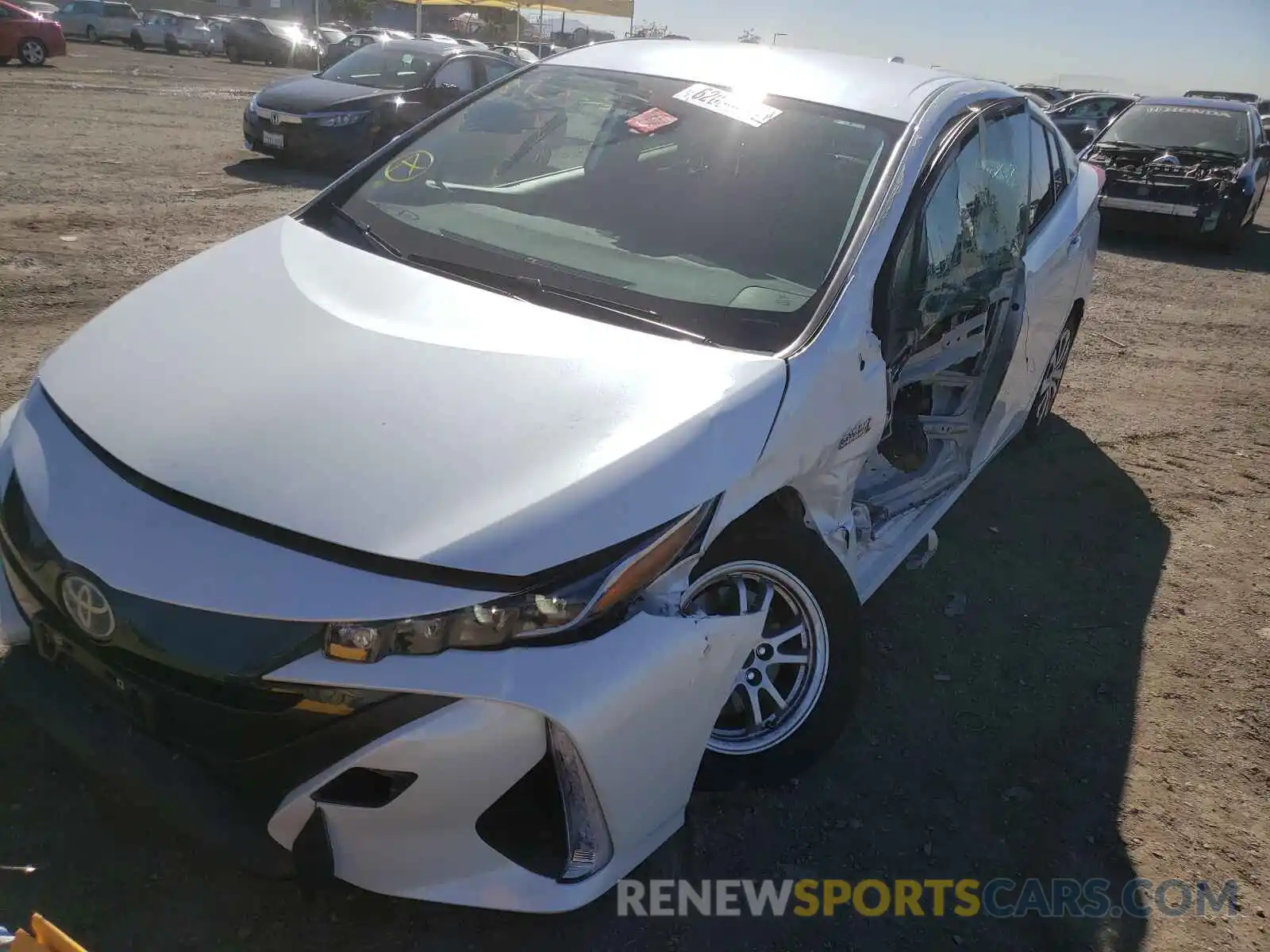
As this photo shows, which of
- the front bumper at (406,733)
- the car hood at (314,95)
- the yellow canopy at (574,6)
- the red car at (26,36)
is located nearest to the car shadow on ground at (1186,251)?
the car hood at (314,95)

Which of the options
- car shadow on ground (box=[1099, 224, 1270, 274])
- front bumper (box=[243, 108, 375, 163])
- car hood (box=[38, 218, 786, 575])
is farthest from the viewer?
car shadow on ground (box=[1099, 224, 1270, 274])

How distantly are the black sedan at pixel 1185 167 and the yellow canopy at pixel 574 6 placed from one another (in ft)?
68.4

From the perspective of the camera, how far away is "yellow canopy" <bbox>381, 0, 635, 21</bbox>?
1151 inches

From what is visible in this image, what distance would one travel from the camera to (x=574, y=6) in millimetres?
29812

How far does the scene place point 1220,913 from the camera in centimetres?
243

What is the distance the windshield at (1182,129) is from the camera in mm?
11227

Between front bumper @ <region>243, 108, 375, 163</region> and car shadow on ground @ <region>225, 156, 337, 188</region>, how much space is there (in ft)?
0.55

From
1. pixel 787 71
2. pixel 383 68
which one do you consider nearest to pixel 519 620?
pixel 787 71

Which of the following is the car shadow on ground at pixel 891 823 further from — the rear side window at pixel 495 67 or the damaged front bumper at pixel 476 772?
the rear side window at pixel 495 67

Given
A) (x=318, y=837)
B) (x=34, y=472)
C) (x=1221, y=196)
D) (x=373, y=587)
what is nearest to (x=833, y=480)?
(x=373, y=587)

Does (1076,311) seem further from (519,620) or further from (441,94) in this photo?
(519,620)

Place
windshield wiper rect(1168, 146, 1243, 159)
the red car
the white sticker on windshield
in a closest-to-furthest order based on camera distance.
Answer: the white sticker on windshield → windshield wiper rect(1168, 146, 1243, 159) → the red car

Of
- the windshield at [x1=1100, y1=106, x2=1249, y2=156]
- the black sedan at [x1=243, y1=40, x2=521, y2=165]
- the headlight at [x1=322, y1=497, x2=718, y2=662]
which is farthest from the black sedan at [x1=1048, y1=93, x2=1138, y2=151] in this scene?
the headlight at [x1=322, y1=497, x2=718, y2=662]

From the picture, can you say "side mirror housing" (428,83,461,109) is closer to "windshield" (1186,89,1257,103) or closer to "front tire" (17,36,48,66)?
"front tire" (17,36,48,66)
